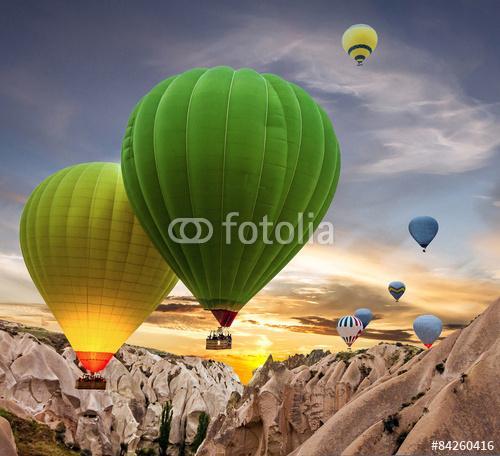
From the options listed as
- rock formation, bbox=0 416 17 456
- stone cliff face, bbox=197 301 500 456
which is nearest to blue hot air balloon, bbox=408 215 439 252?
stone cliff face, bbox=197 301 500 456

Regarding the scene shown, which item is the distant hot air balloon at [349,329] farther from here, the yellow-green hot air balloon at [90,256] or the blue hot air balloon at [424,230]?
the yellow-green hot air balloon at [90,256]

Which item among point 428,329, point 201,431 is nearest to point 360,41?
point 428,329

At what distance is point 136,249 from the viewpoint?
113 feet

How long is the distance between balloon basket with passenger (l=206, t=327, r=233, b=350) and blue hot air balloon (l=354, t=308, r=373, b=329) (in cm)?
4611

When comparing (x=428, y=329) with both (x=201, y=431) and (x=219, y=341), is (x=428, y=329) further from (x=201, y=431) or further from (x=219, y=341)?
(x=201, y=431)

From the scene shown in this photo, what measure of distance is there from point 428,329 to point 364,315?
64.4 ft

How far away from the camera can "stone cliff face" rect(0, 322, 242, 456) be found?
5981cm

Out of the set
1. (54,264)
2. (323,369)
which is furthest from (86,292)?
(323,369)

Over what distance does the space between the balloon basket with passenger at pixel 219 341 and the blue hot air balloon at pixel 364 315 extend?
46110mm

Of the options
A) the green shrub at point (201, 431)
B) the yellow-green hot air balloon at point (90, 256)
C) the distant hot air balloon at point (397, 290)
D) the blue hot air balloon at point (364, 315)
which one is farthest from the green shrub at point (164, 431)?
the yellow-green hot air balloon at point (90, 256)

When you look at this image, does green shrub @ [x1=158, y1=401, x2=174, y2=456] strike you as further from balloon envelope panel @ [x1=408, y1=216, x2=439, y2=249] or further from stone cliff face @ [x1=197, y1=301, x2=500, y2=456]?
stone cliff face @ [x1=197, y1=301, x2=500, y2=456]

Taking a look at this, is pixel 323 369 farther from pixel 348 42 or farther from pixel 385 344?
pixel 348 42

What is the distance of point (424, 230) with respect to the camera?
50.8 m

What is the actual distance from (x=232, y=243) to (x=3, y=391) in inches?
1752
